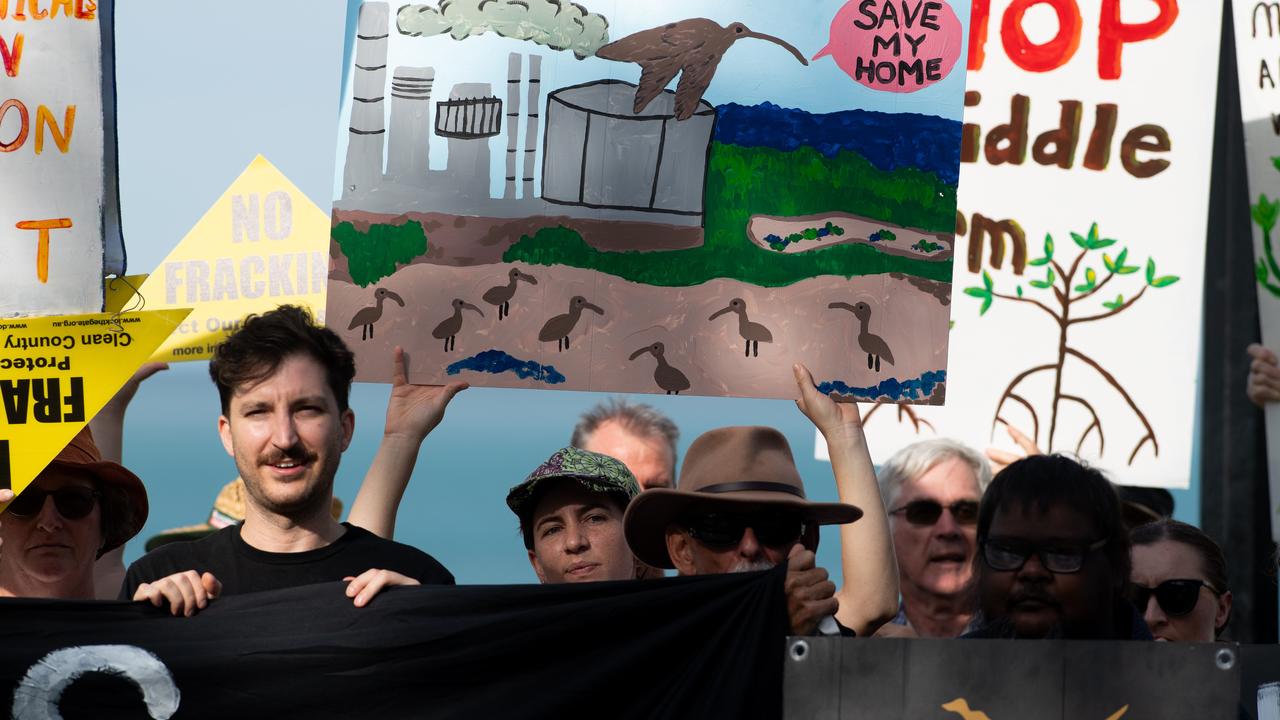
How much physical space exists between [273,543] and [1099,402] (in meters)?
2.97

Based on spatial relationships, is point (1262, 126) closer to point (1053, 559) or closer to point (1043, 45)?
point (1043, 45)

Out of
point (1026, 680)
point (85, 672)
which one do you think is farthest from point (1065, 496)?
point (85, 672)

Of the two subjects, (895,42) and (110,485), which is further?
(895,42)

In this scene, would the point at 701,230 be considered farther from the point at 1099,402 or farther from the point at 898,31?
the point at 1099,402

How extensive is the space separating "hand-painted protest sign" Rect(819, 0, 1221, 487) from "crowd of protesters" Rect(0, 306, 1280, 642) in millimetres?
857

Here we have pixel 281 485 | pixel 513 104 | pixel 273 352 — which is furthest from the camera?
pixel 513 104

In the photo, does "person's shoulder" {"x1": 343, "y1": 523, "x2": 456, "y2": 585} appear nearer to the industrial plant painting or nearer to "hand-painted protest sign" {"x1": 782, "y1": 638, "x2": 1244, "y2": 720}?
the industrial plant painting

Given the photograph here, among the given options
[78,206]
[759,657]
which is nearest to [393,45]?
[78,206]

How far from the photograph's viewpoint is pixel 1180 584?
417 cm

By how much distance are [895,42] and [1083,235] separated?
4.26 ft

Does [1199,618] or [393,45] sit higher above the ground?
[393,45]

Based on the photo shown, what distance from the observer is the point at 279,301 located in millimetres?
5434

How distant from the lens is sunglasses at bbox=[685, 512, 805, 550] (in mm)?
3547

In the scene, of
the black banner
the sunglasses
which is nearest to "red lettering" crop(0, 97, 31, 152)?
the black banner
